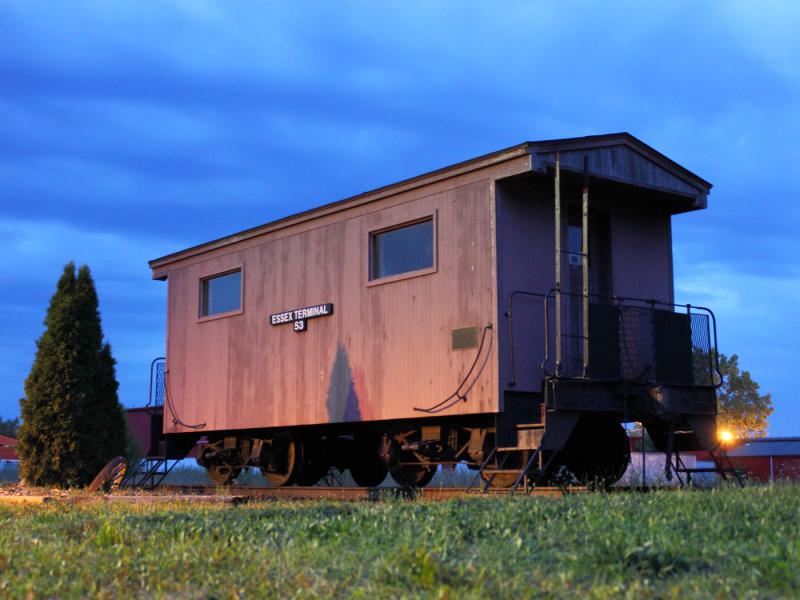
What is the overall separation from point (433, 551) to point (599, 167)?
6.80m

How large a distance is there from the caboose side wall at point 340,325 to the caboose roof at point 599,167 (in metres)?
0.12

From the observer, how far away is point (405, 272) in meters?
11.7

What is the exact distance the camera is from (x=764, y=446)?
2031 centimetres

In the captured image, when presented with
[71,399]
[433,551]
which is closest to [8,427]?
[71,399]

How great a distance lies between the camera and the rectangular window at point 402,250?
1149cm

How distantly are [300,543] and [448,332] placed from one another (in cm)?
545

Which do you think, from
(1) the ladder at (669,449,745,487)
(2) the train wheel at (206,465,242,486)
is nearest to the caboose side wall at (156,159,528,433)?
(2) the train wheel at (206,465,242,486)

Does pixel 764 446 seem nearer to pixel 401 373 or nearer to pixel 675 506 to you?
pixel 401 373

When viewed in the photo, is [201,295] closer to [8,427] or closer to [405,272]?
[405,272]

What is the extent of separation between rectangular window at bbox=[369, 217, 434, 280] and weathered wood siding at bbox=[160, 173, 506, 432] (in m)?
0.14

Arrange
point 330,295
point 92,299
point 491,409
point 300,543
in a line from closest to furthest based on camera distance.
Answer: point 300,543, point 491,409, point 330,295, point 92,299

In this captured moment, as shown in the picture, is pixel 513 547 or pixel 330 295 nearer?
pixel 513 547

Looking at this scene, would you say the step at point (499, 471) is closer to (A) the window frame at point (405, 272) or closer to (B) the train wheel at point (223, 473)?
(A) the window frame at point (405, 272)

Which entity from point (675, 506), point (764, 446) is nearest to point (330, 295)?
point (675, 506)
